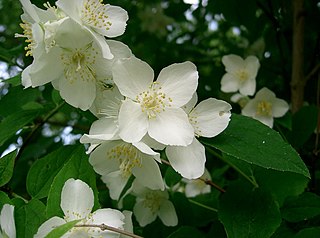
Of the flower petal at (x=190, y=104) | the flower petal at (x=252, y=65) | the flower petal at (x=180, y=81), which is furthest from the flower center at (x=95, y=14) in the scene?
the flower petal at (x=252, y=65)

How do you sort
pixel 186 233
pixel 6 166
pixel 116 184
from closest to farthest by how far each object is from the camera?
pixel 6 166 → pixel 186 233 → pixel 116 184

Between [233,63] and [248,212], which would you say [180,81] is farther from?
[233,63]

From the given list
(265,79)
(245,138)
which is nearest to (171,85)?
(245,138)

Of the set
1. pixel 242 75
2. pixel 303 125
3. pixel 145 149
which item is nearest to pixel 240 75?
pixel 242 75

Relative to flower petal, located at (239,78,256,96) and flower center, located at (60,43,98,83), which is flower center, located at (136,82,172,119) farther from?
flower petal, located at (239,78,256,96)

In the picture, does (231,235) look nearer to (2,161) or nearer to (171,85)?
(171,85)

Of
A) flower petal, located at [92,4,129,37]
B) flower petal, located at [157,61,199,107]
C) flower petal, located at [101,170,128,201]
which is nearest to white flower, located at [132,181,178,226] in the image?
flower petal, located at [101,170,128,201]
